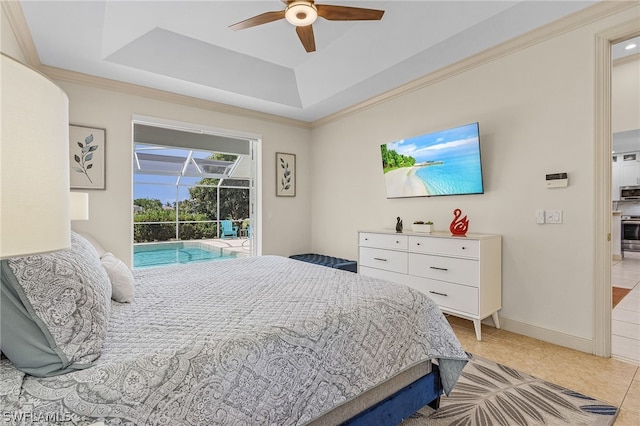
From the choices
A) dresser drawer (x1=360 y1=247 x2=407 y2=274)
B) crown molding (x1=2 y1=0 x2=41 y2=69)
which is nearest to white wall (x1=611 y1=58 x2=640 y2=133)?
dresser drawer (x1=360 y1=247 x2=407 y2=274)

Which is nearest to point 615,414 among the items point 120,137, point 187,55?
point 187,55

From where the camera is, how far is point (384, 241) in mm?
3428

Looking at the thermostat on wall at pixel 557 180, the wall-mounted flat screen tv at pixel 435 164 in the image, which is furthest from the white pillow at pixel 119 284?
the thermostat on wall at pixel 557 180

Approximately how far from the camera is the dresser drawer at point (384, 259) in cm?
324

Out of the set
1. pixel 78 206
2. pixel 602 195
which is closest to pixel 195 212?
pixel 78 206

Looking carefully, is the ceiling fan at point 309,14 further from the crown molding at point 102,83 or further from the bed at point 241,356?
the bed at point 241,356

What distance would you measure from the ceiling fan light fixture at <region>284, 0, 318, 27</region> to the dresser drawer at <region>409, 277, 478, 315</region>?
8.29ft

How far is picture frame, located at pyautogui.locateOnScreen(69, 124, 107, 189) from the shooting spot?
3340 millimetres

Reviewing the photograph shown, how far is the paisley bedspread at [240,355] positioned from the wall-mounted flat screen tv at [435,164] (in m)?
1.80

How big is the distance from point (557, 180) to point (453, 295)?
52.0 inches

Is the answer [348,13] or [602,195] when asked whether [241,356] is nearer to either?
[348,13]

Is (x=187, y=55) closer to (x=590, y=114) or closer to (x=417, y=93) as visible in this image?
(x=417, y=93)

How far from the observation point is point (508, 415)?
1.72 meters

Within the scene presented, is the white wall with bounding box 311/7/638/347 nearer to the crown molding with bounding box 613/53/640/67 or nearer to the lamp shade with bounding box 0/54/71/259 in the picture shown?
the crown molding with bounding box 613/53/640/67
